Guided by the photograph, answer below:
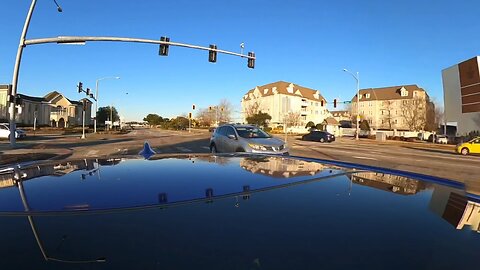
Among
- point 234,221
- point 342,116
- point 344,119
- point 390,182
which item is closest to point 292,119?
point 344,119

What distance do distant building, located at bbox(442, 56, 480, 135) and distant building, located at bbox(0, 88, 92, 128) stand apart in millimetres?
77257

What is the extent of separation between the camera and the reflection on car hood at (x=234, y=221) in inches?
60.6

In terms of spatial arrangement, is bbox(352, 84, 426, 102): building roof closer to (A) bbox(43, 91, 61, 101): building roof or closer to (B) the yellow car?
(B) the yellow car

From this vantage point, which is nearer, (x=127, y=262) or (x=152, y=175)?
(x=127, y=262)

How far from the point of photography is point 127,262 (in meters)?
1.48

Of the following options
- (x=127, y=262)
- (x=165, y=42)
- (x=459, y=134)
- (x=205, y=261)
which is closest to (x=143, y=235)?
(x=127, y=262)

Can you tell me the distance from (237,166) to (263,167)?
0.32 metres

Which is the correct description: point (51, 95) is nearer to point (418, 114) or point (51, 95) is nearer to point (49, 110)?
point (49, 110)

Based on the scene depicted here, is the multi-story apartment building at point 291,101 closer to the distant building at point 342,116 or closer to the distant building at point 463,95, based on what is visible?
the distant building at point 342,116

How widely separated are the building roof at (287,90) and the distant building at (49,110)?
201 ft

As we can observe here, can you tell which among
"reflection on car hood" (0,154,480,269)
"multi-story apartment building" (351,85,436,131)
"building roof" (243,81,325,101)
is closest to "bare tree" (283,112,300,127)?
"multi-story apartment building" (351,85,436,131)

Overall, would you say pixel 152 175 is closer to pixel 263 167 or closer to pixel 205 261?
pixel 263 167

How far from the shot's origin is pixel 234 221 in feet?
6.51

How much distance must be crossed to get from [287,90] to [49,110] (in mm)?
73427
